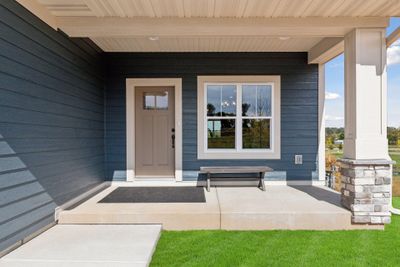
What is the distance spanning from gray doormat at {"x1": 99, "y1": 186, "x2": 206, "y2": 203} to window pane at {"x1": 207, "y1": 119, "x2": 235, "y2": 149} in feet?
3.06

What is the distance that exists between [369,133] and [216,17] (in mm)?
2377

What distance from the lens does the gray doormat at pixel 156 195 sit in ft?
14.5

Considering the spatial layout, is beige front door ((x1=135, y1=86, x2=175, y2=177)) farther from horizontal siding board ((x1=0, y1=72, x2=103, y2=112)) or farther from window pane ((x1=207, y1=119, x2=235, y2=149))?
horizontal siding board ((x1=0, y1=72, x2=103, y2=112))

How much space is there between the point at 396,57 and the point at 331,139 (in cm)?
3534

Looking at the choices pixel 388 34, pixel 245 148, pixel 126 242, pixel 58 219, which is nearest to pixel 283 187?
pixel 245 148

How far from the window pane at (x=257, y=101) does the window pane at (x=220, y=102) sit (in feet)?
0.75

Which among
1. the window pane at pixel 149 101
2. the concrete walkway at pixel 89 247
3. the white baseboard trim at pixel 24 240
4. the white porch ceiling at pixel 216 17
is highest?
the white porch ceiling at pixel 216 17

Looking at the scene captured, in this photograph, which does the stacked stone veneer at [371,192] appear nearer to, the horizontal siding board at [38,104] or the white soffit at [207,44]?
the white soffit at [207,44]

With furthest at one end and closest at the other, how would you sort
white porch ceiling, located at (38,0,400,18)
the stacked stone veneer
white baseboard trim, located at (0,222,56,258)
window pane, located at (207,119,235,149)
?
window pane, located at (207,119,235,149), the stacked stone veneer, white porch ceiling, located at (38,0,400,18), white baseboard trim, located at (0,222,56,258)

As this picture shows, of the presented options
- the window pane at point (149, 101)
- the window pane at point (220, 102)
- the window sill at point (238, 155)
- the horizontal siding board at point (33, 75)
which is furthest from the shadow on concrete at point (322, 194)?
the horizontal siding board at point (33, 75)

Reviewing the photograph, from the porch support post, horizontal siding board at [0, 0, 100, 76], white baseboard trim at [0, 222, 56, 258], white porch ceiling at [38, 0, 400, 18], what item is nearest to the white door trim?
horizontal siding board at [0, 0, 100, 76]

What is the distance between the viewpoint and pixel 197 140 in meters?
5.71

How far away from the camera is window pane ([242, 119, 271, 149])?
5.76 metres

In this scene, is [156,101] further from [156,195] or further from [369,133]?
[369,133]
